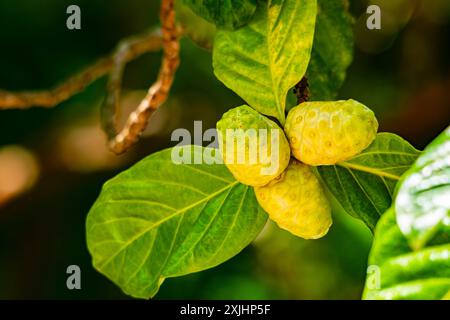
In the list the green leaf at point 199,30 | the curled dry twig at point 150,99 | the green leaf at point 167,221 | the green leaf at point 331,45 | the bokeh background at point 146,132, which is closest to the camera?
the green leaf at point 167,221

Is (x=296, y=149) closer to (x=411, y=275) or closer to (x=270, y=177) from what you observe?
(x=270, y=177)

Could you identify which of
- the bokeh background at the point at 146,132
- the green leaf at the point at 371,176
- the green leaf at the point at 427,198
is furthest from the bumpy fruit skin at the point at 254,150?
the bokeh background at the point at 146,132

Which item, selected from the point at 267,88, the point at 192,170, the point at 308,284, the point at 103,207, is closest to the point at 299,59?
the point at 267,88

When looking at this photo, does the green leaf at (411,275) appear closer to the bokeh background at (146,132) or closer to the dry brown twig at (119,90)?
the dry brown twig at (119,90)

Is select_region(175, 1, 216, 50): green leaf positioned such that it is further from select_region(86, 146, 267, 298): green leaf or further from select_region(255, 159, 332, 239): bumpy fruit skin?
select_region(255, 159, 332, 239): bumpy fruit skin

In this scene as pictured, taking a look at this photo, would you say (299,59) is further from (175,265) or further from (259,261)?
(259,261)

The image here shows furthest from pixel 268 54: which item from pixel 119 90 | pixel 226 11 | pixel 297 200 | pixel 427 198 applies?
pixel 119 90

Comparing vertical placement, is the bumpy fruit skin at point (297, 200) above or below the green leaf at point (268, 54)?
below

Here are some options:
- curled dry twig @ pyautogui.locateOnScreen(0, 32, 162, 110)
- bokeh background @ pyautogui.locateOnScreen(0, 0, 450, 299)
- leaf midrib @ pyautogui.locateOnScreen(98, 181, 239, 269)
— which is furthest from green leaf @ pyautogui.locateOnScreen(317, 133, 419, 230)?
bokeh background @ pyautogui.locateOnScreen(0, 0, 450, 299)
